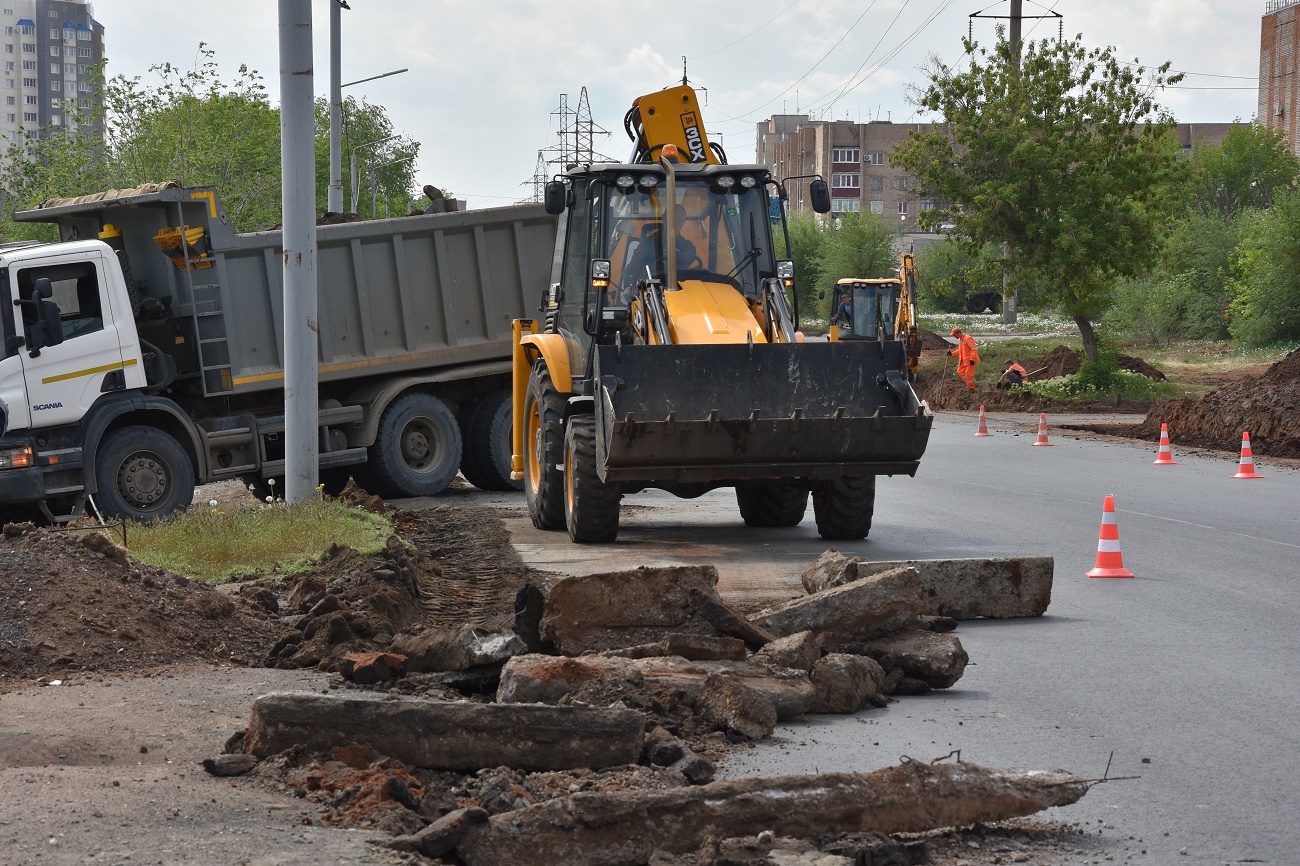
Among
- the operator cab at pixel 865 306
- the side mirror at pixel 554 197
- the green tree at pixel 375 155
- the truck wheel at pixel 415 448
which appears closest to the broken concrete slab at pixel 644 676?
the side mirror at pixel 554 197

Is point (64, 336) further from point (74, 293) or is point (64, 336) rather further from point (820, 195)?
point (820, 195)

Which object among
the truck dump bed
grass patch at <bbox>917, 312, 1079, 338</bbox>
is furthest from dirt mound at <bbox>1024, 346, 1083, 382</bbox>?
the truck dump bed

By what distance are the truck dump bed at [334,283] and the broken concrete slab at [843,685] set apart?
9.92 m

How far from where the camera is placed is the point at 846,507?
1234cm

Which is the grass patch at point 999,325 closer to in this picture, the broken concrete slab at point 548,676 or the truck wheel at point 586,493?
the truck wheel at point 586,493

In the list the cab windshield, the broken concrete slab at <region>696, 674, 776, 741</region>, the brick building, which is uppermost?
the brick building

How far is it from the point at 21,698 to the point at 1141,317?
51.9 m

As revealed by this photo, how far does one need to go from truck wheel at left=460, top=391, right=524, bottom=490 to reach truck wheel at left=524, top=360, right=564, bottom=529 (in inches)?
137

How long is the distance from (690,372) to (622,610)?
13.6 feet

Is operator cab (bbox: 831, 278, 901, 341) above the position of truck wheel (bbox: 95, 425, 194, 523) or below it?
above

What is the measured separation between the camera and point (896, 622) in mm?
7578

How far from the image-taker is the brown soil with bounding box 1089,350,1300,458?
22781 mm

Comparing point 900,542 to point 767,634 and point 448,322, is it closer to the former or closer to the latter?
point 767,634

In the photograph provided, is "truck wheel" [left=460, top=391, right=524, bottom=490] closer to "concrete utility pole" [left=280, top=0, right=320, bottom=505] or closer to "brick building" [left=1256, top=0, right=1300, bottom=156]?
"concrete utility pole" [left=280, top=0, right=320, bottom=505]
